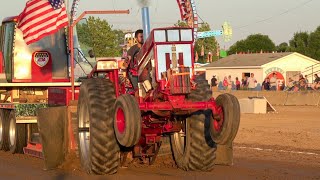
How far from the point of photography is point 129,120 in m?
8.73

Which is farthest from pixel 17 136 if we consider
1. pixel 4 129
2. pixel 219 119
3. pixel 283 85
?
pixel 283 85

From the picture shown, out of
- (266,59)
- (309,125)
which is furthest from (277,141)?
(266,59)

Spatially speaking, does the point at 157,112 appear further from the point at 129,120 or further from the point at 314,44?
the point at 314,44

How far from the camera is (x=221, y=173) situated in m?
10.6

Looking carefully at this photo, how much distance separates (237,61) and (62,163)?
52.0 metres

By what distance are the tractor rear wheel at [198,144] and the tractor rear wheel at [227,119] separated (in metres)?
1.00

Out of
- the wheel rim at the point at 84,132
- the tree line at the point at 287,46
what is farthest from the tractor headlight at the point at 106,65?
the tree line at the point at 287,46

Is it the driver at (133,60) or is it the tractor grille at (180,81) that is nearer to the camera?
the tractor grille at (180,81)

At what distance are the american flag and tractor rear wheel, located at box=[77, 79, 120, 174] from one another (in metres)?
4.40

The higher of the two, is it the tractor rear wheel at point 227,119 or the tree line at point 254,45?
the tree line at point 254,45

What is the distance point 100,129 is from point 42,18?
550cm

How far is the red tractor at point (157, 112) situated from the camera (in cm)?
903

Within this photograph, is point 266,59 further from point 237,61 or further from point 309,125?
point 309,125

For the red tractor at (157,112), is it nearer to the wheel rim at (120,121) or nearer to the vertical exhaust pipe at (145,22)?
the wheel rim at (120,121)
